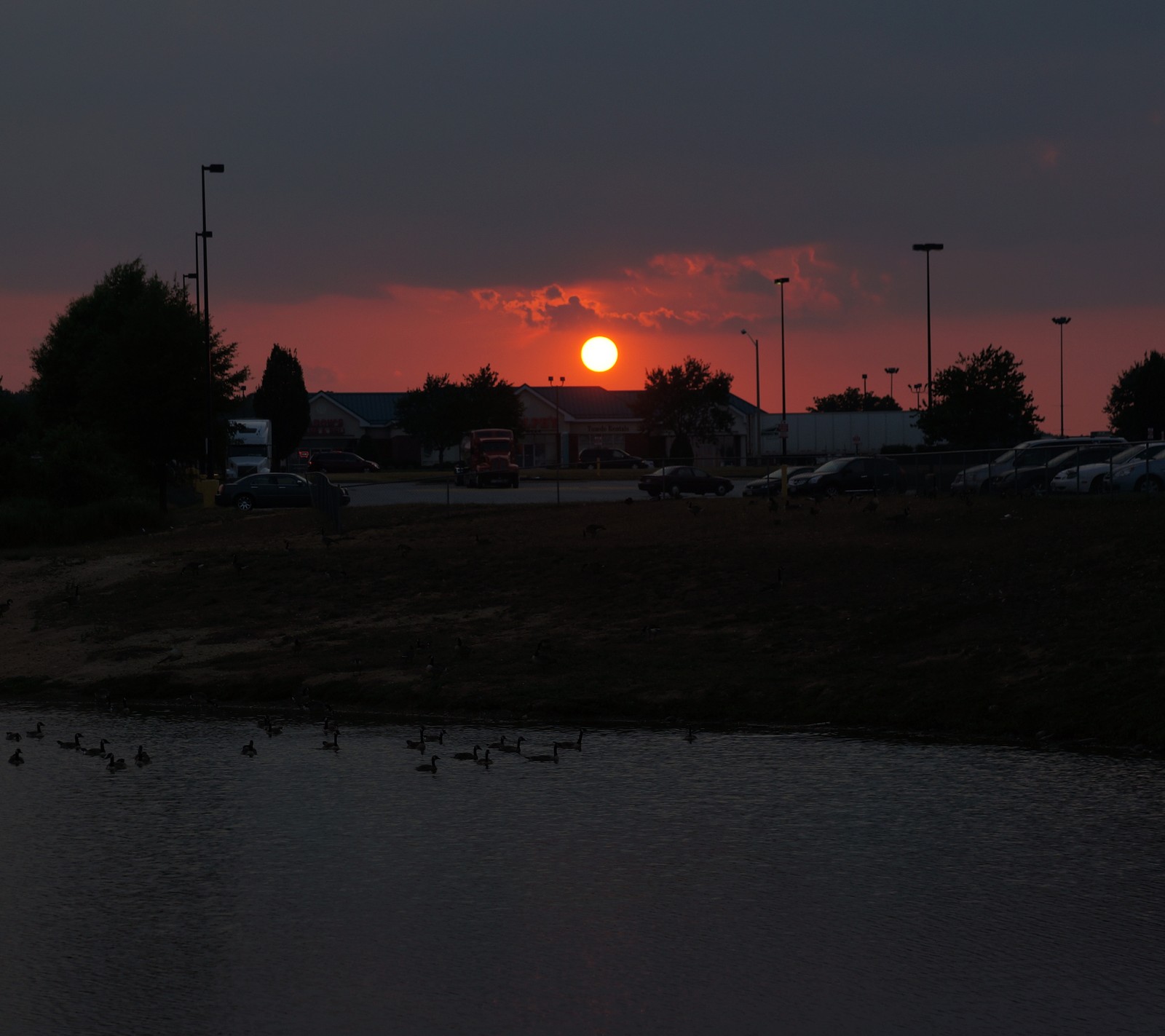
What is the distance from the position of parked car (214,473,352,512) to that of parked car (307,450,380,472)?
46.6 m

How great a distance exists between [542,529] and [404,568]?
4845 millimetres

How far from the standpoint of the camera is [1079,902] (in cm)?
902

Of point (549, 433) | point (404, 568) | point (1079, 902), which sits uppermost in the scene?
point (549, 433)

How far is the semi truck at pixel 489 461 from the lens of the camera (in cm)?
6781

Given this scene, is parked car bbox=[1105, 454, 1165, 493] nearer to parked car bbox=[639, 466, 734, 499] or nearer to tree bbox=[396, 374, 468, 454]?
parked car bbox=[639, 466, 734, 499]

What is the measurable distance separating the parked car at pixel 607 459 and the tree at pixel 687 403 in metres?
7.50

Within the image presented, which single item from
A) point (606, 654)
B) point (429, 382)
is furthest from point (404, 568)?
point (429, 382)

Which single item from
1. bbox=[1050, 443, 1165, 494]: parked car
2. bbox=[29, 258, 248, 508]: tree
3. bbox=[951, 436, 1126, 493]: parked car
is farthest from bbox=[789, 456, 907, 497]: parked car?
bbox=[29, 258, 248, 508]: tree

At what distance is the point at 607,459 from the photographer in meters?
97.2

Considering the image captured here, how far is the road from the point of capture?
2005 inches

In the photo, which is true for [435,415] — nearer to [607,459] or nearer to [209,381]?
[607,459]

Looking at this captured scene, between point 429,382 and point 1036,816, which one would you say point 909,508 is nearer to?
point 1036,816

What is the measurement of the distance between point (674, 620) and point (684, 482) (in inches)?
1309

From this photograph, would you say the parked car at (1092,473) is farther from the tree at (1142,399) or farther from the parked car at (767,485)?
the tree at (1142,399)
